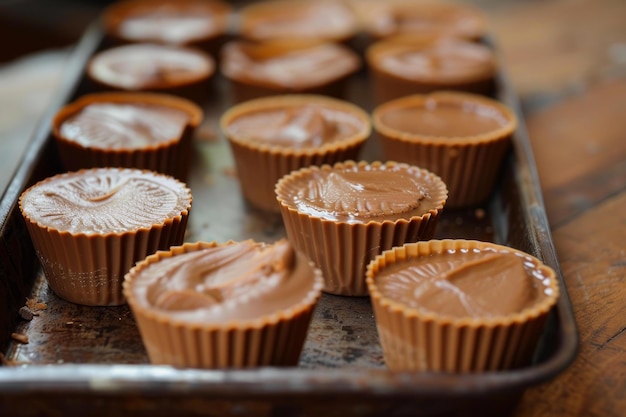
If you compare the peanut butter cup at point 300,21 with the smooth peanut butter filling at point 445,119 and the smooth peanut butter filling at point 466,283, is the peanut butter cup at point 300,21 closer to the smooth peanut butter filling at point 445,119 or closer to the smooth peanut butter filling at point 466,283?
the smooth peanut butter filling at point 445,119

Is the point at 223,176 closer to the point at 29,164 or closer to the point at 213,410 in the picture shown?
the point at 29,164

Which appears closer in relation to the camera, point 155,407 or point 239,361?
point 155,407

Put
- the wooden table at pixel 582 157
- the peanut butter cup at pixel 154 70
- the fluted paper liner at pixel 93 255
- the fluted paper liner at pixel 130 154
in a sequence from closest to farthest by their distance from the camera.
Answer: the wooden table at pixel 582 157 < the fluted paper liner at pixel 93 255 < the fluted paper liner at pixel 130 154 < the peanut butter cup at pixel 154 70

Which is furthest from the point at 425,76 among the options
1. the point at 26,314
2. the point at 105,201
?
the point at 26,314

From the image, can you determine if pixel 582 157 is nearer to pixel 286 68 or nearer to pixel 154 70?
pixel 286 68

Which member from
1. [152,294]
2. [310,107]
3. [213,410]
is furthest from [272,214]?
[213,410]

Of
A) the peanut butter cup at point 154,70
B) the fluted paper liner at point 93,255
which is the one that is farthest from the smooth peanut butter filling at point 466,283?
the peanut butter cup at point 154,70
